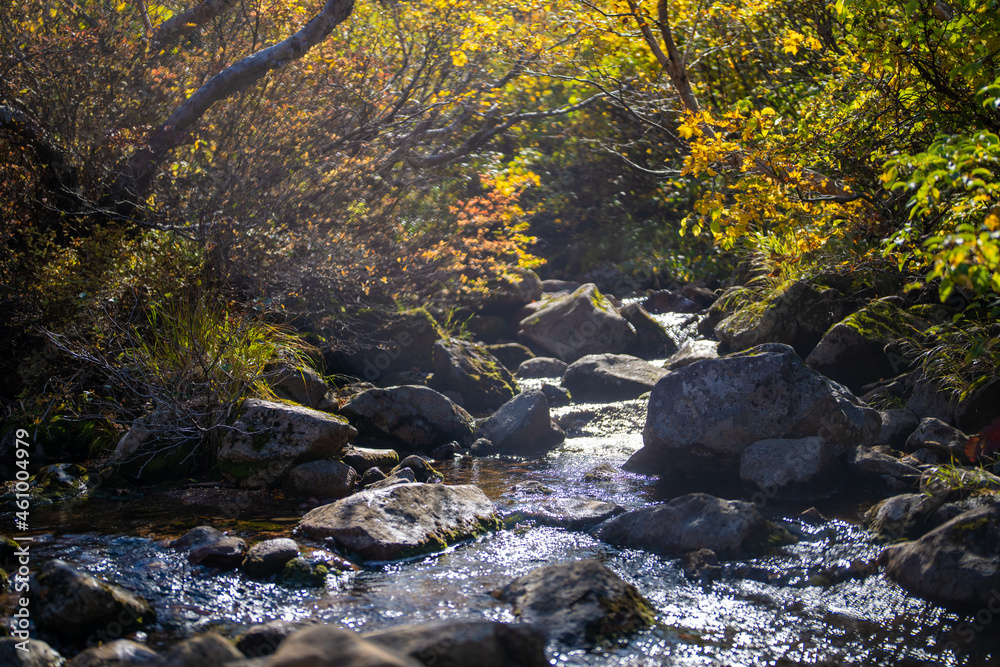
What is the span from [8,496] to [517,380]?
6.53 meters

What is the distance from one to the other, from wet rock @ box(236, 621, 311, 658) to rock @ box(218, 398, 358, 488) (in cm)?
292

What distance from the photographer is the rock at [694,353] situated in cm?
973

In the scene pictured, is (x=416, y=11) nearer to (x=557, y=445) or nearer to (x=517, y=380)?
(x=517, y=380)

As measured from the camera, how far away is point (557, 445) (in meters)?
8.44

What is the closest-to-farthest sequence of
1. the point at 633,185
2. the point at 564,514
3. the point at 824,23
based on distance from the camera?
the point at 564,514
the point at 824,23
the point at 633,185

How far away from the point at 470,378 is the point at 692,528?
491 centimetres

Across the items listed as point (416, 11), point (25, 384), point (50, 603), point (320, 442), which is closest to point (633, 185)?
point (416, 11)

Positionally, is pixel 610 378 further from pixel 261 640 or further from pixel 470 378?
pixel 261 640

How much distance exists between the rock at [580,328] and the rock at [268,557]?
23.4ft

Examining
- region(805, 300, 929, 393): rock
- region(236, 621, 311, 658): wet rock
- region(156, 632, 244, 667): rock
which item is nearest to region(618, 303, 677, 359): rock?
region(805, 300, 929, 393): rock

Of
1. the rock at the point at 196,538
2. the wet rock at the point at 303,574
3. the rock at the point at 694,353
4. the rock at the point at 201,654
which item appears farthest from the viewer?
the rock at the point at 694,353

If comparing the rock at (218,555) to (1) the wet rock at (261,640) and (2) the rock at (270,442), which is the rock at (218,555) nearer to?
(1) the wet rock at (261,640)

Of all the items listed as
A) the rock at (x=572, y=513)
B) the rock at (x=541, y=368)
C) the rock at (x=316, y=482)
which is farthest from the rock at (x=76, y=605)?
the rock at (x=541, y=368)

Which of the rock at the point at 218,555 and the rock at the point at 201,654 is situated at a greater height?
the rock at the point at 201,654
